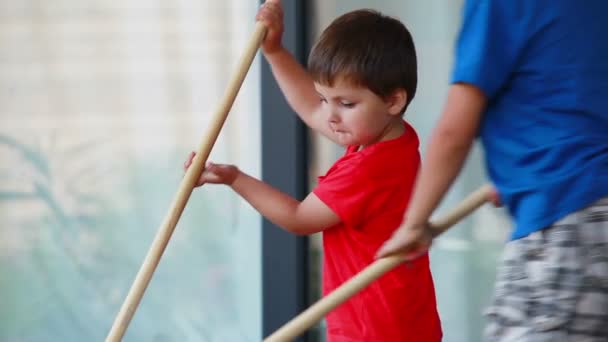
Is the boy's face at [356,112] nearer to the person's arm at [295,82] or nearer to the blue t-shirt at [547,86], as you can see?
the person's arm at [295,82]

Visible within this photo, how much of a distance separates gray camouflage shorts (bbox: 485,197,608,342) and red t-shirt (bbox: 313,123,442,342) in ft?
1.53

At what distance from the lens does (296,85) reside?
90.1 inches

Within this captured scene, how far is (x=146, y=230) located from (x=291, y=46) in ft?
2.25

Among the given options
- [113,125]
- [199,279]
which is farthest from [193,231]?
[113,125]

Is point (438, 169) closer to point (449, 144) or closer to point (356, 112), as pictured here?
point (449, 144)

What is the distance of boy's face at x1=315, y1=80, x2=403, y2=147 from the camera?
2014 mm

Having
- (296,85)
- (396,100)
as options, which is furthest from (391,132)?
(296,85)

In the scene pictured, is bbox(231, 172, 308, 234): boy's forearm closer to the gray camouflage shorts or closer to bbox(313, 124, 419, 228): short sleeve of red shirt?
bbox(313, 124, 419, 228): short sleeve of red shirt

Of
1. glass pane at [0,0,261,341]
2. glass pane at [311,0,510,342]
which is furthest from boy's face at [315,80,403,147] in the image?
glass pane at [0,0,261,341]

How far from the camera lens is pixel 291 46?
2.90 meters

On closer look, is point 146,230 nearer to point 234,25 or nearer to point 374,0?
point 234,25

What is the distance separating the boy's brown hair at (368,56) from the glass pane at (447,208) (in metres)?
0.70

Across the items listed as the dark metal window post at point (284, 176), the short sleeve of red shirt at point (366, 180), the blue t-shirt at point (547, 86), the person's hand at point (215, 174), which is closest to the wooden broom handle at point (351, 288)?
the blue t-shirt at point (547, 86)

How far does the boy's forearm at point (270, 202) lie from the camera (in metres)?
2.09
